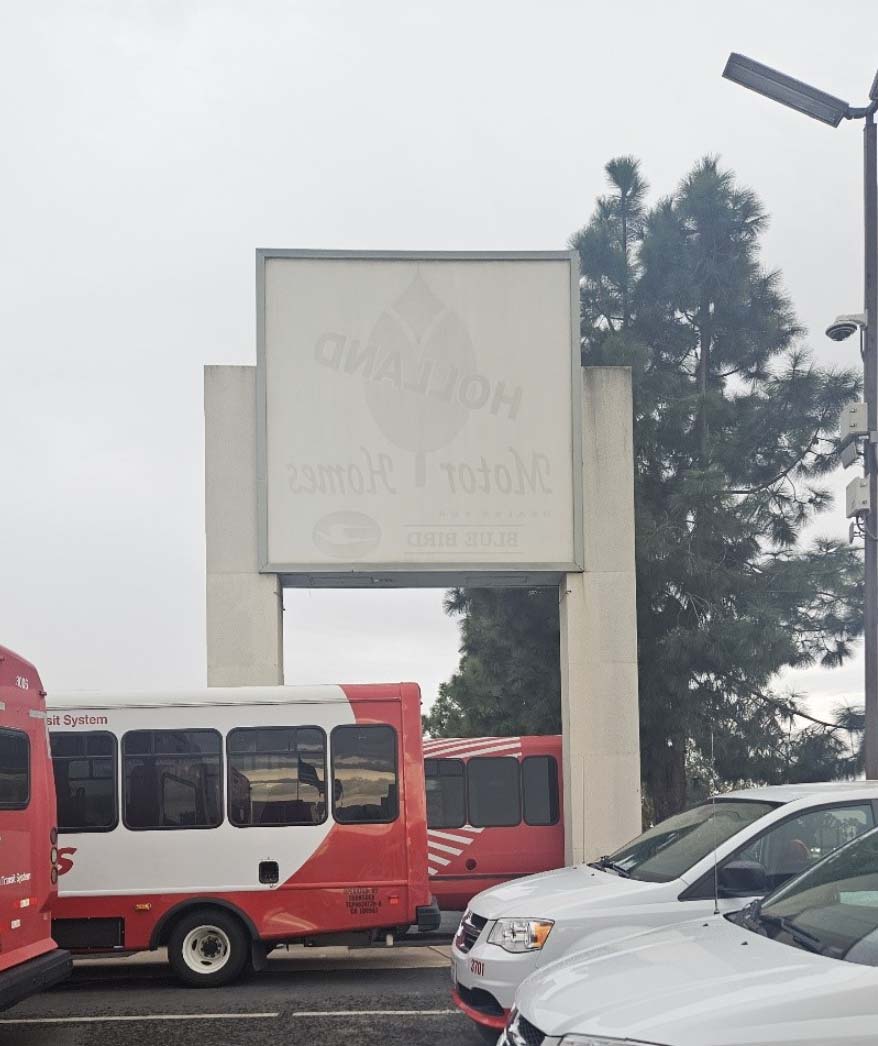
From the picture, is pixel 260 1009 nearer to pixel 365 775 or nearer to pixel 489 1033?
pixel 365 775

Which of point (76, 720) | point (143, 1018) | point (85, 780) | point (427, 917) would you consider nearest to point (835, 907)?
point (143, 1018)

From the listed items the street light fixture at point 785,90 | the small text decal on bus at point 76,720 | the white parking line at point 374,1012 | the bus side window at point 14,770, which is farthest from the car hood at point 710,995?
the street light fixture at point 785,90

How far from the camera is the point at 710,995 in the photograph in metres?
4.11

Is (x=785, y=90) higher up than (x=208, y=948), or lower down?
higher up

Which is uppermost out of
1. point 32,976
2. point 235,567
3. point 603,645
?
point 235,567

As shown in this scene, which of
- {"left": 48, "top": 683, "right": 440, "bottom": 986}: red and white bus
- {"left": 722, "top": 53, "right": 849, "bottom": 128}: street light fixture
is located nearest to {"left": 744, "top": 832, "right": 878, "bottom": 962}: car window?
{"left": 48, "top": 683, "right": 440, "bottom": 986}: red and white bus

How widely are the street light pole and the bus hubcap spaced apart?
20.8 ft

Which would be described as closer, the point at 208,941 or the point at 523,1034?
the point at 523,1034

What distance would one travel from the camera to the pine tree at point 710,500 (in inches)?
851

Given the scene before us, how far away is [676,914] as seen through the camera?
23.3ft

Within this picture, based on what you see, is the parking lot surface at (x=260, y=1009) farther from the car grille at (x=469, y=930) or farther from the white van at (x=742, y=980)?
the white van at (x=742, y=980)

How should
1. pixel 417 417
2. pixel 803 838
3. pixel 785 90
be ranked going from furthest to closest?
pixel 417 417
pixel 785 90
pixel 803 838

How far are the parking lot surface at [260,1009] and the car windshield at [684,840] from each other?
1.57 meters

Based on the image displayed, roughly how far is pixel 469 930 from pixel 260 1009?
2440mm
